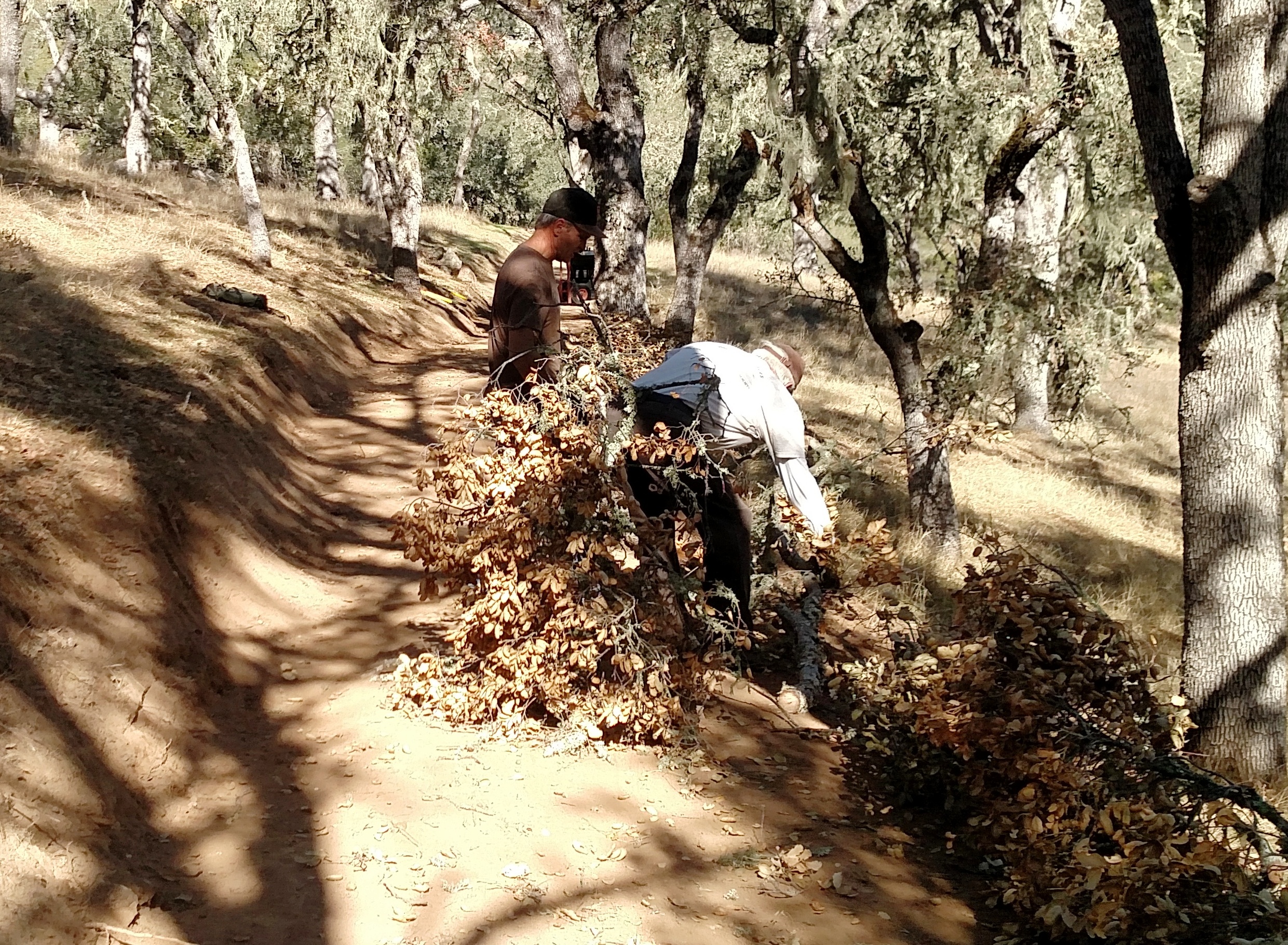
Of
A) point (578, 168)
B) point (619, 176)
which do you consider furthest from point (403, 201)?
point (578, 168)

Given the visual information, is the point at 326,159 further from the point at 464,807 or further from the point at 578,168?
the point at 464,807

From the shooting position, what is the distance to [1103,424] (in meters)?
19.5

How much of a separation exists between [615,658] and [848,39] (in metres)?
7.06

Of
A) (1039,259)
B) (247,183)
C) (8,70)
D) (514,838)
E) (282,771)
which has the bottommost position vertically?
(282,771)

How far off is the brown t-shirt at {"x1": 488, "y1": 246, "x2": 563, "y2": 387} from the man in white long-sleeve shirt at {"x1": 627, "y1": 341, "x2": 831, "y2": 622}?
50cm

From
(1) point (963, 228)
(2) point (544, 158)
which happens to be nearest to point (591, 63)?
(1) point (963, 228)

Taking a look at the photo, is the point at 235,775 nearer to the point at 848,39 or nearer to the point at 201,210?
the point at 848,39

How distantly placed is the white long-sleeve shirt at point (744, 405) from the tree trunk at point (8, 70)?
15.2m

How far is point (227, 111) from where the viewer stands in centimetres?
1328

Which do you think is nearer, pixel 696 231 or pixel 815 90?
pixel 815 90

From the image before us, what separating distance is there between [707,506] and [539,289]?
132 cm

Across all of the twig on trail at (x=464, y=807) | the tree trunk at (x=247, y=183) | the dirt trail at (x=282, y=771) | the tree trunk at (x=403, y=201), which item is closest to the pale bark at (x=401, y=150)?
the tree trunk at (x=403, y=201)

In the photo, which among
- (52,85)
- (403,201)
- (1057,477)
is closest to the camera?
(1057,477)

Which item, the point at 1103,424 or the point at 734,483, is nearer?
the point at 734,483
